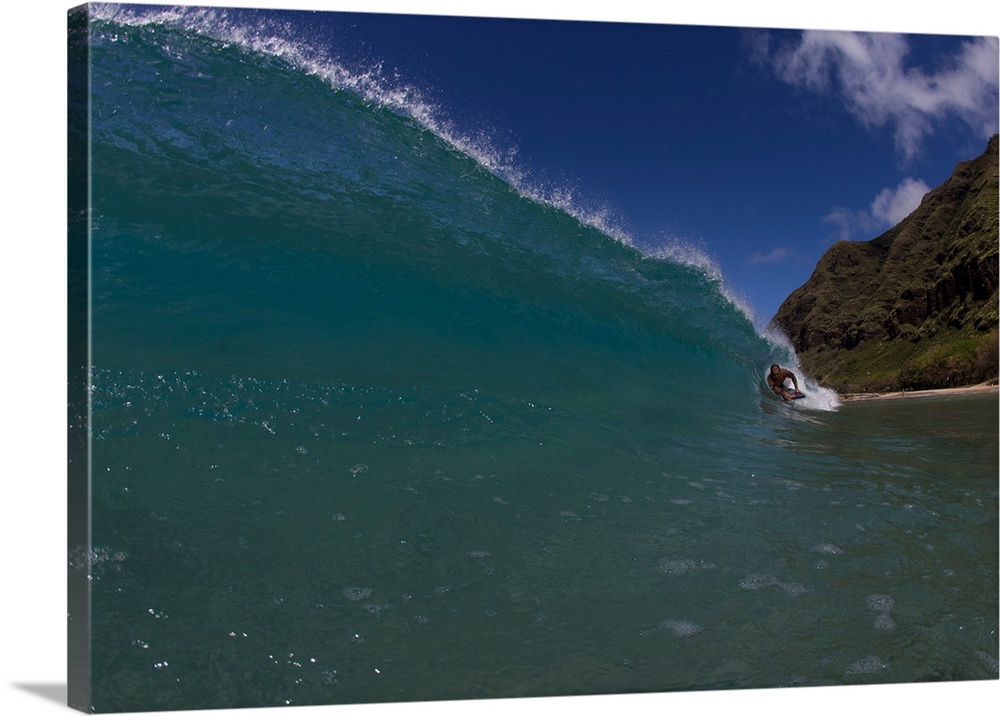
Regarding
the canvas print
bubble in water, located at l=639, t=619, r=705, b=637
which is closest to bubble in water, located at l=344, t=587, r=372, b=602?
the canvas print

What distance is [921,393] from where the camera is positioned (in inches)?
155

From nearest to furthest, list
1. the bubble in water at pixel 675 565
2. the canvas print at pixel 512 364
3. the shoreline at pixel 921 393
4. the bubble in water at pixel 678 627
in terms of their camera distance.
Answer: the canvas print at pixel 512 364
the bubble in water at pixel 678 627
the bubble in water at pixel 675 565
the shoreline at pixel 921 393

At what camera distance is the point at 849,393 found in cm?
400

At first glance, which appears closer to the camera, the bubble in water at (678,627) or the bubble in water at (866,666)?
the bubble in water at (678,627)

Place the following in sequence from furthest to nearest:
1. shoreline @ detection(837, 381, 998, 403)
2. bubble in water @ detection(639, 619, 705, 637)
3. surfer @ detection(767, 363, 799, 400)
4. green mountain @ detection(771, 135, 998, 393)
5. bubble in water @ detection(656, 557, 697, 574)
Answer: surfer @ detection(767, 363, 799, 400) → shoreline @ detection(837, 381, 998, 403) → green mountain @ detection(771, 135, 998, 393) → bubble in water @ detection(656, 557, 697, 574) → bubble in water @ detection(639, 619, 705, 637)

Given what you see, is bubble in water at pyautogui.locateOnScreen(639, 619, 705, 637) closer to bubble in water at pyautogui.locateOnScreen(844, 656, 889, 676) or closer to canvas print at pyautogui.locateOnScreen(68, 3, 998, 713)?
canvas print at pyautogui.locateOnScreen(68, 3, 998, 713)

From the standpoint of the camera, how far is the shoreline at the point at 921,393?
12.8ft

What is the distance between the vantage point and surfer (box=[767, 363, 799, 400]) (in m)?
4.07

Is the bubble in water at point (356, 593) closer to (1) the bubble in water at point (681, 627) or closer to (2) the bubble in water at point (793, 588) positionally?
(1) the bubble in water at point (681, 627)

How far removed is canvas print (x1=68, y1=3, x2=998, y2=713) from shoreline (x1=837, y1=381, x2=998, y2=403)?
0.06 ft

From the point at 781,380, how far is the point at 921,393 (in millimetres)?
652

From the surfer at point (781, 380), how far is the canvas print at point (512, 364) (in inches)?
0.4

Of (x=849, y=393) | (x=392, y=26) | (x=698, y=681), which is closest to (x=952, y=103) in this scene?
(x=849, y=393)

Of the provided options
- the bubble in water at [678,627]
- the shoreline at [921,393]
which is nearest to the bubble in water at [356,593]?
the bubble in water at [678,627]
